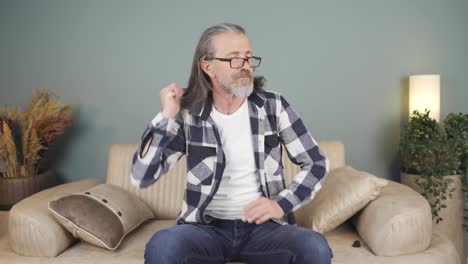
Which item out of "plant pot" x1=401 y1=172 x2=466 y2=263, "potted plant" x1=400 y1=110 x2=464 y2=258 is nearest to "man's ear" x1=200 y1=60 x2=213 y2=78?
"potted plant" x1=400 y1=110 x2=464 y2=258

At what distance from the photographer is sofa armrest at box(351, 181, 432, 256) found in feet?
6.15

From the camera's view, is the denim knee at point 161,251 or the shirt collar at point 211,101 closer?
the denim knee at point 161,251

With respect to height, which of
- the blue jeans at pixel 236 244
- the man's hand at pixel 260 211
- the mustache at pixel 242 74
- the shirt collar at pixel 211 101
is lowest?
the blue jeans at pixel 236 244

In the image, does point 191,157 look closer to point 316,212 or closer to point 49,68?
point 316,212

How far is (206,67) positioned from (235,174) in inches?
16.5

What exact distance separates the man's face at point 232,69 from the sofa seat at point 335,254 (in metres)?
0.75

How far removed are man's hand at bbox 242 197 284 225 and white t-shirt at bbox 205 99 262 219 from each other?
20cm

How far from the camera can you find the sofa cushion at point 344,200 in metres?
→ 2.05

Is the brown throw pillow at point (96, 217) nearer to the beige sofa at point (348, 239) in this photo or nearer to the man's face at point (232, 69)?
the beige sofa at point (348, 239)

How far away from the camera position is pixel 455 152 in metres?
2.58

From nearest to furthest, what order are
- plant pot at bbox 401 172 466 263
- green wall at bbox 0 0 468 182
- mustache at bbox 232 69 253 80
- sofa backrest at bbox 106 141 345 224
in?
mustache at bbox 232 69 253 80 < sofa backrest at bbox 106 141 345 224 < plant pot at bbox 401 172 466 263 < green wall at bbox 0 0 468 182

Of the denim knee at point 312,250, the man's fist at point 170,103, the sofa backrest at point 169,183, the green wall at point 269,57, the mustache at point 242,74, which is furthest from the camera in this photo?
the green wall at point 269,57

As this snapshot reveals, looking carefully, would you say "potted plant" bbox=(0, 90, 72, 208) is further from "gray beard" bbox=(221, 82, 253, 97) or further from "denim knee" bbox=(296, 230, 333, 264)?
"denim knee" bbox=(296, 230, 333, 264)

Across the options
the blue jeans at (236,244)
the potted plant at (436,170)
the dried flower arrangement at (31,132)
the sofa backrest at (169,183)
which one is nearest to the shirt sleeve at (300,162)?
the blue jeans at (236,244)
